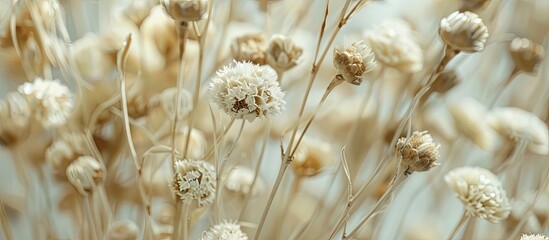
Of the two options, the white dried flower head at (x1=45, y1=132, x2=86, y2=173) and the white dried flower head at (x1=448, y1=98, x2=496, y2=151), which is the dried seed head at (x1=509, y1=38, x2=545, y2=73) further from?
the white dried flower head at (x1=45, y1=132, x2=86, y2=173)

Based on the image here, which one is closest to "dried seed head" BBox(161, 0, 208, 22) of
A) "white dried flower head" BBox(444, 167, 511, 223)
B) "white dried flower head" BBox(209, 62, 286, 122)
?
"white dried flower head" BBox(209, 62, 286, 122)

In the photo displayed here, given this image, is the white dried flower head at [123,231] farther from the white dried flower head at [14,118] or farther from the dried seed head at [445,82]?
the dried seed head at [445,82]

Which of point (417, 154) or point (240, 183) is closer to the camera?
point (417, 154)

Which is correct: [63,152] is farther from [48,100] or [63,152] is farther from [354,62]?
[354,62]

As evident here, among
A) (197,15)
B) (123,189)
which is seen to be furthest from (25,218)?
(197,15)

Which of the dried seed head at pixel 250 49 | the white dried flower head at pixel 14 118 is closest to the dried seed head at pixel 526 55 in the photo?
the dried seed head at pixel 250 49

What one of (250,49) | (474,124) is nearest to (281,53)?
(250,49)
